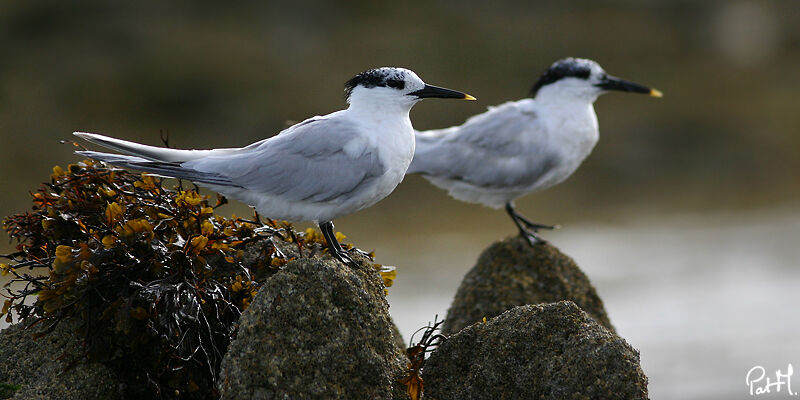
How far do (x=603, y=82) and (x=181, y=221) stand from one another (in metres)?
4.29

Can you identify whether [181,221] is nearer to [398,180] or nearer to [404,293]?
[398,180]

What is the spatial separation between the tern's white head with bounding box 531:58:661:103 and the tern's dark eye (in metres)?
2.81

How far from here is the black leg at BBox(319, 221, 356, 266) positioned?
4.77m

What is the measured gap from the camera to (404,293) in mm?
14156

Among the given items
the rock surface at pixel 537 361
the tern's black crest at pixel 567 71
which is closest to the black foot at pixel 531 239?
the tern's black crest at pixel 567 71

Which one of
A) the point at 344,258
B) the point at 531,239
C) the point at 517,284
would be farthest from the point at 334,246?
the point at 531,239

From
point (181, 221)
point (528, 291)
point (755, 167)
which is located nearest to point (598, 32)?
point (755, 167)

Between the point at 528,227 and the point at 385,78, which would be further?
the point at 528,227

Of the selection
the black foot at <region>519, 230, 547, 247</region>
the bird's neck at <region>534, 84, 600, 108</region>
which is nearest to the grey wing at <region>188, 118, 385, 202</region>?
the black foot at <region>519, 230, 547, 247</region>

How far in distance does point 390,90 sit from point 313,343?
1.73 meters

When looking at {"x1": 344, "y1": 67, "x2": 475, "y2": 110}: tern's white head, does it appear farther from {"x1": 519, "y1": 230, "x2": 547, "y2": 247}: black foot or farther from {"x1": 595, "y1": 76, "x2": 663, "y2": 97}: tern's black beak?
{"x1": 595, "y1": 76, "x2": 663, "y2": 97}: tern's black beak

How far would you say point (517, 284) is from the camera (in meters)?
6.27

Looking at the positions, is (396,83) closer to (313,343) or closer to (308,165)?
(308,165)
